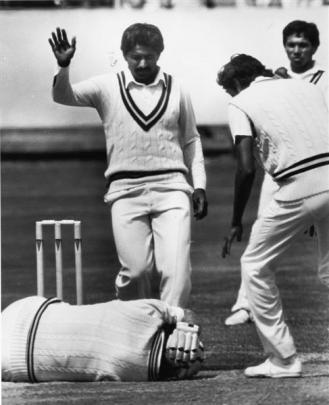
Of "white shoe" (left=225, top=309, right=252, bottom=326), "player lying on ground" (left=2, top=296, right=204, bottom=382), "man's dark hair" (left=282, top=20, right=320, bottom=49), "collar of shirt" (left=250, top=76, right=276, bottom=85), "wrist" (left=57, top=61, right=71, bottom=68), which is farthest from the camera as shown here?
"white shoe" (left=225, top=309, right=252, bottom=326)

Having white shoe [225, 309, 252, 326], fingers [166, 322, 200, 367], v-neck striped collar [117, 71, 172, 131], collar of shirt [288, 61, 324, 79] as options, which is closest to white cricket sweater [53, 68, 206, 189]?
v-neck striped collar [117, 71, 172, 131]

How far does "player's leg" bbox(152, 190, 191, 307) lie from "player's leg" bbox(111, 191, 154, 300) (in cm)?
5

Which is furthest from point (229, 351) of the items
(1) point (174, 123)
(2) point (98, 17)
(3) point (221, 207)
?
(2) point (98, 17)

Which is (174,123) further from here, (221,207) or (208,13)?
(208,13)

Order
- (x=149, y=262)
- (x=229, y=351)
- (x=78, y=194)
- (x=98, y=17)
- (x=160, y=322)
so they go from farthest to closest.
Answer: (x=98, y=17), (x=78, y=194), (x=229, y=351), (x=149, y=262), (x=160, y=322)

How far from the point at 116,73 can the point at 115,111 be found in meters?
0.24

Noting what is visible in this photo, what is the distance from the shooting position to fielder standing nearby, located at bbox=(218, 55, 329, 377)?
733cm

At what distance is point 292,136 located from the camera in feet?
24.0

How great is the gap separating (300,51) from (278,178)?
1.85 metres

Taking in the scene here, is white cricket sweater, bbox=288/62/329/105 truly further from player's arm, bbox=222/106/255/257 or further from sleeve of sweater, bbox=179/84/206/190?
player's arm, bbox=222/106/255/257

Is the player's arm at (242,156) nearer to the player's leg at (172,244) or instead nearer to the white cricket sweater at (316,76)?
the player's leg at (172,244)

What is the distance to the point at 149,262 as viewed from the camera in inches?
313

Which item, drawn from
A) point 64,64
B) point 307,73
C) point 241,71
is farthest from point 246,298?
point 64,64

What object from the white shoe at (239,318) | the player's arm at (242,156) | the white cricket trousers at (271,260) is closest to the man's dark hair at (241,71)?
the player's arm at (242,156)
